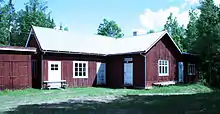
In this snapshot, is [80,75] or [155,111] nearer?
[155,111]

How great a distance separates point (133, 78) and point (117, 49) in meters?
3.93

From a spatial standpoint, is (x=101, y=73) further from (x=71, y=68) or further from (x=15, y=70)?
(x=15, y=70)

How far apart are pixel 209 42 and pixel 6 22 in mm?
34006

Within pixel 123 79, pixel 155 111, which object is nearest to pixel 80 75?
pixel 123 79

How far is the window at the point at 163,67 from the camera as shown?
24.7 meters

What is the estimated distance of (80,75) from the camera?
2377 cm

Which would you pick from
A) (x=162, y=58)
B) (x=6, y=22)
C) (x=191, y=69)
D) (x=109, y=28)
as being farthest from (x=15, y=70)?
(x=109, y=28)

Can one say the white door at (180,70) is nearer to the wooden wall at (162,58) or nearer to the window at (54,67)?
the wooden wall at (162,58)

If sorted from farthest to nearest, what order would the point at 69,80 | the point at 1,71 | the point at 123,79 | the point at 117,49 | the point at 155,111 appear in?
the point at 117,49 → the point at 123,79 → the point at 69,80 → the point at 1,71 → the point at 155,111

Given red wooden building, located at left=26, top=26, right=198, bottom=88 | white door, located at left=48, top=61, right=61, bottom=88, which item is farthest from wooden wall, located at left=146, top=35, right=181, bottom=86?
white door, located at left=48, top=61, right=61, bottom=88

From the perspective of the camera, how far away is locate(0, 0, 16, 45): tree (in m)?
43.6

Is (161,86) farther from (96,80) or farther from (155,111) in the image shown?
(155,111)

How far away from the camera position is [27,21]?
162ft

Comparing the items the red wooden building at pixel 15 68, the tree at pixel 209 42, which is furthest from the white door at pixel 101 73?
the tree at pixel 209 42
